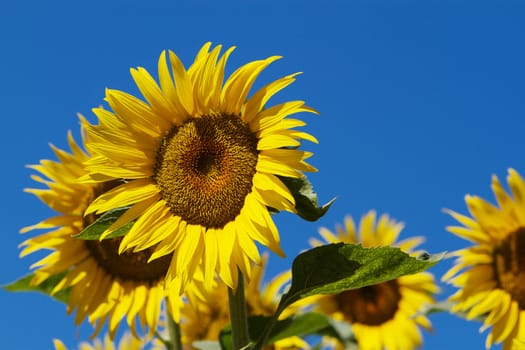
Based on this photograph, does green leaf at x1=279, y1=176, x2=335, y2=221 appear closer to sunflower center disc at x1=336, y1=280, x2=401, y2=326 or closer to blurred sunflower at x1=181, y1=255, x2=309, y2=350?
blurred sunflower at x1=181, y1=255, x2=309, y2=350

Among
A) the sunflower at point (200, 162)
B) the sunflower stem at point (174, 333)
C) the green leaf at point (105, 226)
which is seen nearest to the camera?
the sunflower at point (200, 162)

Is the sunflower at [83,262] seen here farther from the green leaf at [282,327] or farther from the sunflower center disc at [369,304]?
the sunflower center disc at [369,304]

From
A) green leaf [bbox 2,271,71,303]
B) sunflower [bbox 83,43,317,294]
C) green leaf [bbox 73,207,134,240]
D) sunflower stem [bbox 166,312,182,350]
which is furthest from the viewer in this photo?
green leaf [bbox 2,271,71,303]

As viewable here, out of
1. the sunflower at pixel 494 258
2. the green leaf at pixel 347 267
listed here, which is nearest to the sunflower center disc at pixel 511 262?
the sunflower at pixel 494 258

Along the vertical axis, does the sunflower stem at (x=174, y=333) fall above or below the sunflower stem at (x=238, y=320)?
above

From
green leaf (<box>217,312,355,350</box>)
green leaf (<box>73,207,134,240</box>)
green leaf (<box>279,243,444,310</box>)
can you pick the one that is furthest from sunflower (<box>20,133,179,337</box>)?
green leaf (<box>279,243,444,310</box>)

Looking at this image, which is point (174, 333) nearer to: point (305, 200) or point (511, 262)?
point (305, 200)
